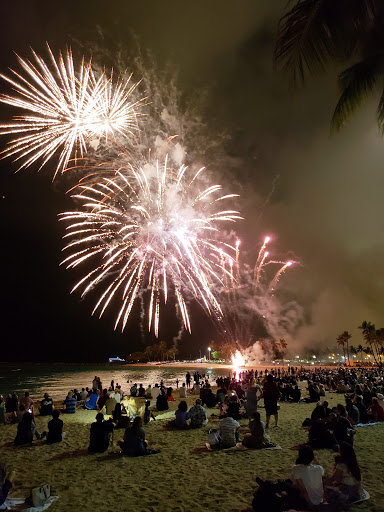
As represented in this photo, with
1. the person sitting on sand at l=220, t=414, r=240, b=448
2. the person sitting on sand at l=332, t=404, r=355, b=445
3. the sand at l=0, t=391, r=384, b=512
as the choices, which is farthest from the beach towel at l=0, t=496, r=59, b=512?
the person sitting on sand at l=332, t=404, r=355, b=445

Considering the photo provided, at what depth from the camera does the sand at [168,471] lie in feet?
18.4

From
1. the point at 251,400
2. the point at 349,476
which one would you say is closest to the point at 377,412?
the point at 251,400

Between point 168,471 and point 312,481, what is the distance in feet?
10.5

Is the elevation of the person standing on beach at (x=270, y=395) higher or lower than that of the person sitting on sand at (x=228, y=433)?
higher

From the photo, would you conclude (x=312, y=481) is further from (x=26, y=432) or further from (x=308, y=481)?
(x=26, y=432)

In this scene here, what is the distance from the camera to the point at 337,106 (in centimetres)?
916

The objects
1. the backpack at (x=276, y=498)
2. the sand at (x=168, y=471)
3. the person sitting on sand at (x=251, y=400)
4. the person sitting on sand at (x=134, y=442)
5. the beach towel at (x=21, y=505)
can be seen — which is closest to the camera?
the backpack at (x=276, y=498)

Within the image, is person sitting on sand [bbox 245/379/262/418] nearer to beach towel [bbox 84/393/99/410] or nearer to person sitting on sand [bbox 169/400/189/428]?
person sitting on sand [bbox 169/400/189/428]

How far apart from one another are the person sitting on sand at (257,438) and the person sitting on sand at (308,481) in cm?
317

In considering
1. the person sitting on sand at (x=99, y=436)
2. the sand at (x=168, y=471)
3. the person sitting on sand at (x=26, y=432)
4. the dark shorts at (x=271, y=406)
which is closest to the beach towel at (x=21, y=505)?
the sand at (x=168, y=471)

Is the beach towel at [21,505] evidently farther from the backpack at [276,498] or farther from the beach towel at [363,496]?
the beach towel at [363,496]

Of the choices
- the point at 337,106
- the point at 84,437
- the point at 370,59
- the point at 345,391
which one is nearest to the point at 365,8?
the point at 370,59

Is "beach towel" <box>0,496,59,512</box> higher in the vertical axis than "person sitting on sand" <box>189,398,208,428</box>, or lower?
lower

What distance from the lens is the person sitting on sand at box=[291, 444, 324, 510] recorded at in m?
5.05
